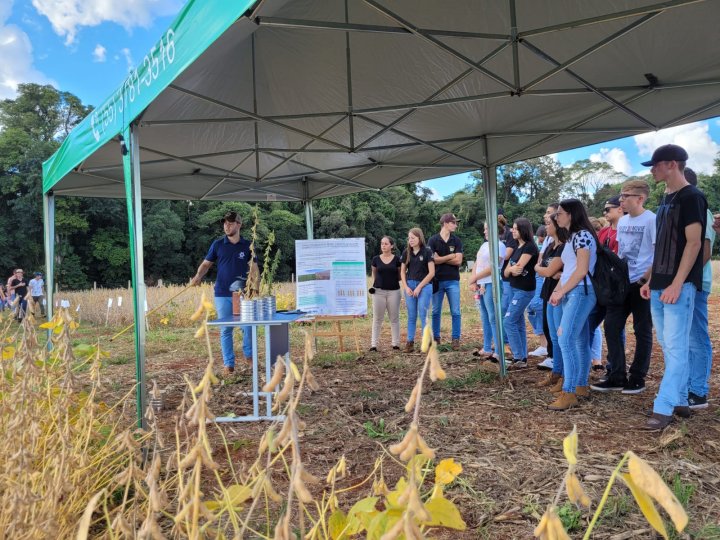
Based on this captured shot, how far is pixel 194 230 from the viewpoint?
3456cm

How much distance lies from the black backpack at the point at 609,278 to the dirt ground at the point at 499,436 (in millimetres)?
867

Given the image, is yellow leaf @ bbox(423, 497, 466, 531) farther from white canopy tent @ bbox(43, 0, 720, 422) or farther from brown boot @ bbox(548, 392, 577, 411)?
brown boot @ bbox(548, 392, 577, 411)

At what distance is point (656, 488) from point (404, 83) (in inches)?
161

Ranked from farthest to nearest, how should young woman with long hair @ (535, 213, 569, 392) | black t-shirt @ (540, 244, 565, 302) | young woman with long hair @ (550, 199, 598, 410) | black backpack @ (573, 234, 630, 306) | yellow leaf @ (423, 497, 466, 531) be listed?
black t-shirt @ (540, 244, 565, 302) < young woman with long hair @ (535, 213, 569, 392) < black backpack @ (573, 234, 630, 306) < young woman with long hair @ (550, 199, 598, 410) < yellow leaf @ (423, 497, 466, 531)

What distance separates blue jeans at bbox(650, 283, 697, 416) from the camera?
3059 mm

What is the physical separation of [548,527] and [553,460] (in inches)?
104

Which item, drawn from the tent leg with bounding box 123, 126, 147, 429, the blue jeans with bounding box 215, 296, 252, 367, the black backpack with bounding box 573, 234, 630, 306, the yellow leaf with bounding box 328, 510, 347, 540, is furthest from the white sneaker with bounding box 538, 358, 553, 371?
the yellow leaf with bounding box 328, 510, 347, 540

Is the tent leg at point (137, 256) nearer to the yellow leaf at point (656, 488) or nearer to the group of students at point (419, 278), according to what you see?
the yellow leaf at point (656, 488)

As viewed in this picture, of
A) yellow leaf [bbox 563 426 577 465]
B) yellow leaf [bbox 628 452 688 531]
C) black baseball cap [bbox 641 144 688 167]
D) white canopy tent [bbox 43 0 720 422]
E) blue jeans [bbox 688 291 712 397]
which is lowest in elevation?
blue jeans [bbox 688 291 712 397]

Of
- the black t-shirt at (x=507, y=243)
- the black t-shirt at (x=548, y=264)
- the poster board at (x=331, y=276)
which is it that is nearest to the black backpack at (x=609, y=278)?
the black t-shirt at (x=548, y=264)

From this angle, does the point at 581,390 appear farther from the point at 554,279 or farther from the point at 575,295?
the point at 554,279

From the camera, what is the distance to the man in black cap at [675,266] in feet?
9.85

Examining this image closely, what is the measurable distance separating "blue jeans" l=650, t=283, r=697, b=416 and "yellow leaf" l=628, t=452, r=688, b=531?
304cm

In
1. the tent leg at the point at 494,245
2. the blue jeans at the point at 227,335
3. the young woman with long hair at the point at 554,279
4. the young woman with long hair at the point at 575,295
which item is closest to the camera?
the young woman with long hair at the point at 575,295
